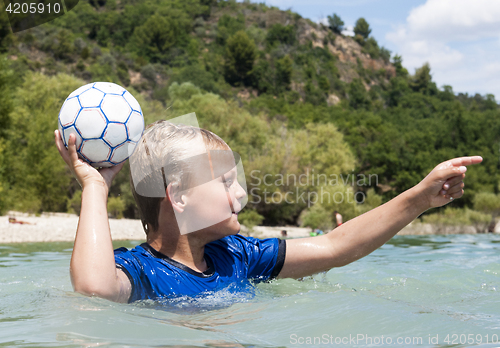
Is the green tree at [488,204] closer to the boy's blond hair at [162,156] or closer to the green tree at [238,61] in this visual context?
the boy's blond hair at [162,156]

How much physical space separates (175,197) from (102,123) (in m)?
0.64

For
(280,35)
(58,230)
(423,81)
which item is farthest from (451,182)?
(423,81)

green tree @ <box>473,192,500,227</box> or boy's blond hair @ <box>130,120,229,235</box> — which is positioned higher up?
boy's blond hair @ <box>130,120,229,235</box>

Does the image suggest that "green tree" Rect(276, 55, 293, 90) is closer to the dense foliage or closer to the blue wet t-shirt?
the dense foliage

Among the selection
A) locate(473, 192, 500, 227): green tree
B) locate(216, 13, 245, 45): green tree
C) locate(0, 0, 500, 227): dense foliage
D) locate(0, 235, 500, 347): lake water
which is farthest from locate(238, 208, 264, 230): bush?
locate(216, 13, 245, 45): green tree

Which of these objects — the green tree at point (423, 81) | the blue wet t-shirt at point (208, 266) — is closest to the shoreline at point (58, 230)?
the blue wet t-shirt at point (208, 266)

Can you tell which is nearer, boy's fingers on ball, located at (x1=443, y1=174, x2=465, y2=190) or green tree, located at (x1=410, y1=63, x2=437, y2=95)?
boy's fingers on ball, located at (x1=443, y1=174, x2=465, y2=190)

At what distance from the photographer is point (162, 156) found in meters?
2.37

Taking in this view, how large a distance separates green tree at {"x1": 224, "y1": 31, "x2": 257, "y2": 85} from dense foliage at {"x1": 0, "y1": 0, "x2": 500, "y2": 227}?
11.4 inches

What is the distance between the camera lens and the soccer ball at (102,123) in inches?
92.9

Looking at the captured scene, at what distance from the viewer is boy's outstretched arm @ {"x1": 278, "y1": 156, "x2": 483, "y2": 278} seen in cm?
215

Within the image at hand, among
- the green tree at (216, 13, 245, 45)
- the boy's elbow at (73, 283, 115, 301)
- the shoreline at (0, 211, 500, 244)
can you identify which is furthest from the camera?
the green tree at (216, 13, 245, 45)

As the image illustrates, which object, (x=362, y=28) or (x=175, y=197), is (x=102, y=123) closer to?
(x=175, y=197)

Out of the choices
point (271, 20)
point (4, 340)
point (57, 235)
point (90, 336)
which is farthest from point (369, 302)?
point (271, 20)
